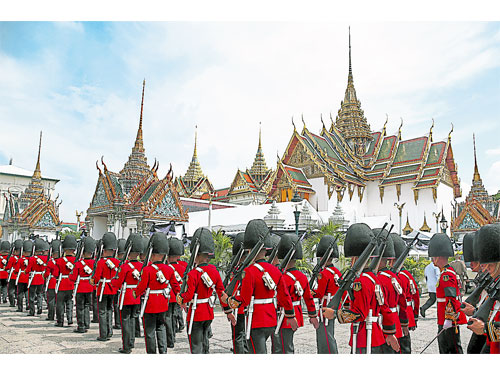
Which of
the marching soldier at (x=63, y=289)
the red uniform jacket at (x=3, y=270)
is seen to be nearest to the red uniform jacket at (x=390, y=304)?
the marching soldier at (x=63, y=289)

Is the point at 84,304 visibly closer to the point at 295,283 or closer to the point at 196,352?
the point at 196,352

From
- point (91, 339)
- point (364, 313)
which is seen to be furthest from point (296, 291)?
point (91, 339)

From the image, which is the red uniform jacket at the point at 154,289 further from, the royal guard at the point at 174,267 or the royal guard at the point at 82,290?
the royal guard at the point at 82,290

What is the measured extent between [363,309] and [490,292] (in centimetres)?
101

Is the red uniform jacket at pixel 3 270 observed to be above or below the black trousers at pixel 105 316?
above

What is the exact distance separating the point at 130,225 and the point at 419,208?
26.9 metres

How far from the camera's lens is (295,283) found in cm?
504

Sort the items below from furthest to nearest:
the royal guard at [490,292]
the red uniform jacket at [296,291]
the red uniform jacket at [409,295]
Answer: the red uniform jacket at [409,295] < the red uniform jacket at [296,291] < the royal guard at [490,292]

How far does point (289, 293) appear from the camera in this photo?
16.0 feet

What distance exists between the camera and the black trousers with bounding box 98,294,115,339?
273 inches

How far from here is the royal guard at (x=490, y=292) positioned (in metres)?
3.03

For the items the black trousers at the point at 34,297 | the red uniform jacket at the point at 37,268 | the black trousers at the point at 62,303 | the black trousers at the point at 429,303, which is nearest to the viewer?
the black trousers at the point at 429,303

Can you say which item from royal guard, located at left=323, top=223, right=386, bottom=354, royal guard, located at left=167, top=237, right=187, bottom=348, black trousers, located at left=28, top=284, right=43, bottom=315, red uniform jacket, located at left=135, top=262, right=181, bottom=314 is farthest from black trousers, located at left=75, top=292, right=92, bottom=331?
royal guard, located at left=323, top=223, right=386, bottom=354

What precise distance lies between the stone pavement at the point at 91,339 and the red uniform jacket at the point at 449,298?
1.67 m
